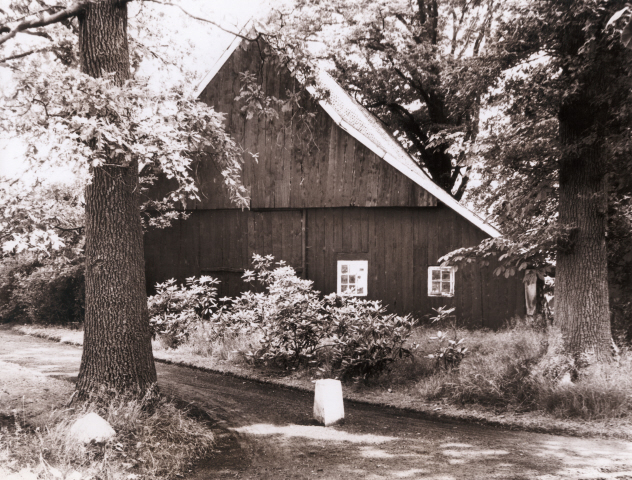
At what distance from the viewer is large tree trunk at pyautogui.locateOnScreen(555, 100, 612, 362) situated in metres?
7.85

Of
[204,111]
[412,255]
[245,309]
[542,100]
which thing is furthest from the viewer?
[412,255]

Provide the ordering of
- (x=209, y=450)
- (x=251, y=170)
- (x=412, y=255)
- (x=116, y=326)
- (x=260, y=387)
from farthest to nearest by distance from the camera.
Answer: (x=251, y=170), (x=412, y=255), (x=260, y=387), (x=116, y=326), (x=209, y=450)

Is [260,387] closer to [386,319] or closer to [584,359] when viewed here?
[386,319]

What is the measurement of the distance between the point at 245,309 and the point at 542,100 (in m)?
7.34

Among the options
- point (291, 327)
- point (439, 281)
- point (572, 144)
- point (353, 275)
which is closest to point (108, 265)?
point (291, 327)

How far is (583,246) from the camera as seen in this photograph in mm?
7977

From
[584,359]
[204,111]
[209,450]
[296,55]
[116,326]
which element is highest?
[296,55]

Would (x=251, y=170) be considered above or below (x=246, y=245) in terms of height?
above

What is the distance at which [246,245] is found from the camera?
14961 mm

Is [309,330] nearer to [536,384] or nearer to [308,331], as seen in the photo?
[308,331]

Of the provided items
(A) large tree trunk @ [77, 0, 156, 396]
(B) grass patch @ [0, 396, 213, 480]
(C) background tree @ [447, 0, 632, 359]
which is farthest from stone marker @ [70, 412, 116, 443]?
(C) background tree @ [447, 0, 632, 359]

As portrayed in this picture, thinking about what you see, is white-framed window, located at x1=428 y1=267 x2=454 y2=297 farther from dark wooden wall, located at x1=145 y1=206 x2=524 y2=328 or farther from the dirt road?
the dirt road

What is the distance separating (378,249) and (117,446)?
9.02m

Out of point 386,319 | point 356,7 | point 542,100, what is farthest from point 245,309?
point 356,7
